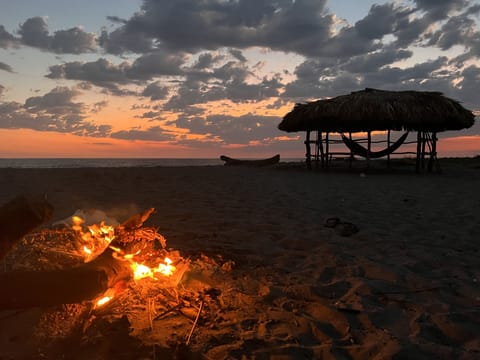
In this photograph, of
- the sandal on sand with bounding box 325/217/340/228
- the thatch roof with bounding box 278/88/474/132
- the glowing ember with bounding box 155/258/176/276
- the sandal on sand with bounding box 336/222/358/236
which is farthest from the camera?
the thatch roof with bounding box 278/88/474/132

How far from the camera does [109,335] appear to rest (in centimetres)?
214

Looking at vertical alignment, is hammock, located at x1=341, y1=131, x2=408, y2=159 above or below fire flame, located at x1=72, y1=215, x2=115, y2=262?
above

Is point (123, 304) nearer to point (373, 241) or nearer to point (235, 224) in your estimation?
point (235, 224)

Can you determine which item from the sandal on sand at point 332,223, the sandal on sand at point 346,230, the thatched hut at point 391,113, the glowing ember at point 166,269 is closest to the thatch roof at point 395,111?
the thatched hut at point 391,113

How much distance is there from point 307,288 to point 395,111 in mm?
12262

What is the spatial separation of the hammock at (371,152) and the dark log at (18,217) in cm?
1439

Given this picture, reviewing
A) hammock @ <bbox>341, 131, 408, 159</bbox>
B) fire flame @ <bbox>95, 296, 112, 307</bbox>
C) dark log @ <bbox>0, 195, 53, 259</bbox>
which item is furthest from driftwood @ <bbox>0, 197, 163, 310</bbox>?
hammock @ <bbox>341, 131, 408, 159</bbox>

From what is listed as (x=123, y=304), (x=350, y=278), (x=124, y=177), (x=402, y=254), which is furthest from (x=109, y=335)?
(x=124, y=177)

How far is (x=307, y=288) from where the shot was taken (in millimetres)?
2988

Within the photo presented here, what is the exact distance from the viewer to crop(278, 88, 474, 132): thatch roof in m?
13.4

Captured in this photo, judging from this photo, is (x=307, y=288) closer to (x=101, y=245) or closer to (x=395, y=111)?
(x=101, y=245)

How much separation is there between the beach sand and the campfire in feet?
0.10

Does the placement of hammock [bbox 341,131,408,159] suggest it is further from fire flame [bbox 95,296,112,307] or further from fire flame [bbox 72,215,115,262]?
fire flame [bbox 95,296,112,307]

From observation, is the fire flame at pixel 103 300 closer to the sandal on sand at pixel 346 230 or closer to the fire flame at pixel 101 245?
the fire flame at pixel 101 245
